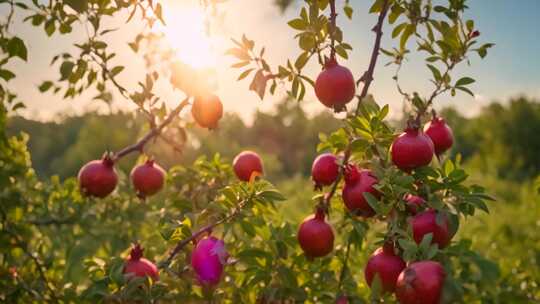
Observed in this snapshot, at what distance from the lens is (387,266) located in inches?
53.7

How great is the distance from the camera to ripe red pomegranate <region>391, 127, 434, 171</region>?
145 centimetres

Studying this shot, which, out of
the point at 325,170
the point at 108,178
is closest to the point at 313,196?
the point at 325,170

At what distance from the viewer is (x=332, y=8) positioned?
1573 millimetres

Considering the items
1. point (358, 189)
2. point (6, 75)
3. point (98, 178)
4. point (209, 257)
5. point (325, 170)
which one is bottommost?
point (209, 257)

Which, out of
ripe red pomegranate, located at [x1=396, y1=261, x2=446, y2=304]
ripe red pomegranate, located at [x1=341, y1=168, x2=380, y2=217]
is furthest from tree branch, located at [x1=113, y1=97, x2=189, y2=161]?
ripe red pomegranate, located at [x1=396, y1=261, x2=446, y2=304]

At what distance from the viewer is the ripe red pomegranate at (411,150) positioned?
145cm

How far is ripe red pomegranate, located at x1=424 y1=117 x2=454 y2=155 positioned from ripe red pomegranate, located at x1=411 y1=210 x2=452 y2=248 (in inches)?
18.3

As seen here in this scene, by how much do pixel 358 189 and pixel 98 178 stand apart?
961 millimetres

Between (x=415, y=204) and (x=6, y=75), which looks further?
(x=6, y=75)

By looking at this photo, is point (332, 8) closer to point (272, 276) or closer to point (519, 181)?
point (272, 276)

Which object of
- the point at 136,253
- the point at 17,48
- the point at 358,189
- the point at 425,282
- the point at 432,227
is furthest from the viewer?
the point at 17,48

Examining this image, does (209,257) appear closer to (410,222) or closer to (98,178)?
(410,222)

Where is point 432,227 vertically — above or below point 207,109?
below

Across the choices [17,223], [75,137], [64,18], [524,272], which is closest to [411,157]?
[64,18]
